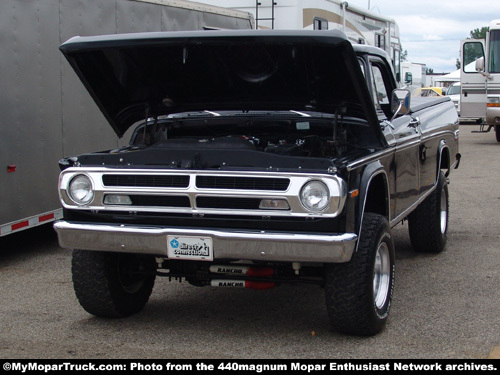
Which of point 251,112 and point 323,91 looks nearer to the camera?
point 323,91

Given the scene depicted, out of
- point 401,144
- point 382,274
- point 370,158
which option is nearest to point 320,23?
point 401,144

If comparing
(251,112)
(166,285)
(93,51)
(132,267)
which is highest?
(93,51)

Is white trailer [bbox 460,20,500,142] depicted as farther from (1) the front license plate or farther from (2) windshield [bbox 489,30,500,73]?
(1) the front license plate

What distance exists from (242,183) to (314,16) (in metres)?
10.2

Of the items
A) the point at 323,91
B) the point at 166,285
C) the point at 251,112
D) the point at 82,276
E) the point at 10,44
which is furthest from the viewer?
the point at 10,44

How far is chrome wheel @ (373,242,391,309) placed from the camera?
5234 mm

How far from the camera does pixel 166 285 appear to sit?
21.9ft

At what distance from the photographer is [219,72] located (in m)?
5.83

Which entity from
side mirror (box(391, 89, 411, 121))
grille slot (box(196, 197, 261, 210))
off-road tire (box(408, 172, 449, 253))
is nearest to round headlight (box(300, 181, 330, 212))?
grille slot (box(196, 197, 261, 210))

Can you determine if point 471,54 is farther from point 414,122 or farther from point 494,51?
point 414,122
